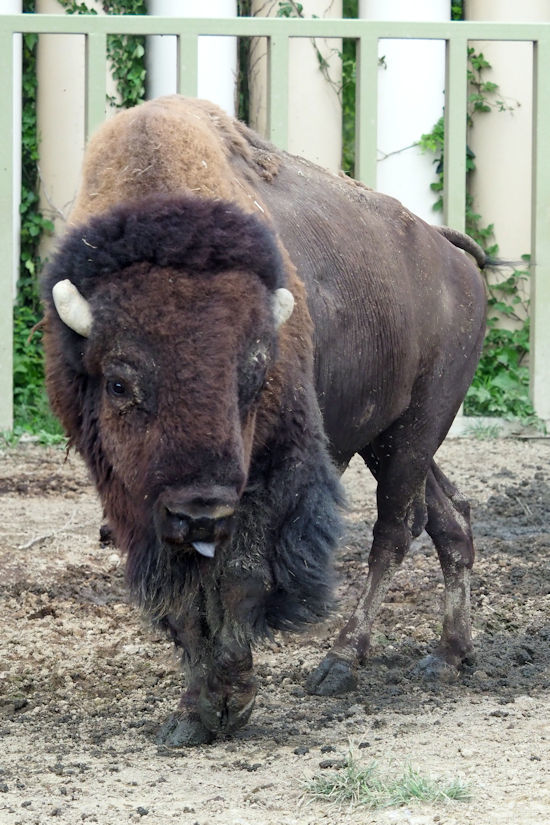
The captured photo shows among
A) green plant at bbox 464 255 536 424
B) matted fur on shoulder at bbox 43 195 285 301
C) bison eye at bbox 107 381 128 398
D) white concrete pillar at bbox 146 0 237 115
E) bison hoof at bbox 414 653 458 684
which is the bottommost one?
bison hoof at bbox 414 653 458 684

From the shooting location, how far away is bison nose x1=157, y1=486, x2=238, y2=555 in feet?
10.7

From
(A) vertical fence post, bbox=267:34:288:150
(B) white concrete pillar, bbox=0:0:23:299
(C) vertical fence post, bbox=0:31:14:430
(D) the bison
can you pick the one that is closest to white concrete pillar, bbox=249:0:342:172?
(A) vertical fence post, bbox=267:34:288:150

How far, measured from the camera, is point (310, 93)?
10227mm

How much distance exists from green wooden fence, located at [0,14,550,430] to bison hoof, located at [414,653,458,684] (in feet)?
15.6

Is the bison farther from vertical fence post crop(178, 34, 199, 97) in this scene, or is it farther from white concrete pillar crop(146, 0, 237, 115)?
white concrete pillar crop(146, 0, 237, 115)

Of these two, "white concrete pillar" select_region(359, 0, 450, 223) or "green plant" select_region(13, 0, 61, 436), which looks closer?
"green plant" select_region(13, 0, 61, 436)

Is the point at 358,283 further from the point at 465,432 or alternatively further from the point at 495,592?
the point at 465,432

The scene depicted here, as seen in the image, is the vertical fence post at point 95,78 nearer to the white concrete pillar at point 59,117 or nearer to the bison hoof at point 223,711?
the white concrete pillar at point 59,117

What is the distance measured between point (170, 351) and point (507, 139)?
7.69 m

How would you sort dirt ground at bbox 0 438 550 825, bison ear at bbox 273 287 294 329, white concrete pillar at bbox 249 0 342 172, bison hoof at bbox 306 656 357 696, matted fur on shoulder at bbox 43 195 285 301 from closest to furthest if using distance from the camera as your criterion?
dirt ground at bbox 0 438 550 825 → matted fur on shoulder at bbox 43 195 285 301 → bison ear at bbox 273 287 294 329 → bison hoof at bbox 306 656 357 696 → white concrete pillar at bbox 249 0 342 172

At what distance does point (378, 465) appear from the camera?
206 inches

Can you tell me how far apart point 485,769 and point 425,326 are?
204cm

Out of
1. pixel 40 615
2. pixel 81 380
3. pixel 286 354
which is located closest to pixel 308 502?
pixel 286 354

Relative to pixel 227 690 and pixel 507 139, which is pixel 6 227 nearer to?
pixel 507 139
